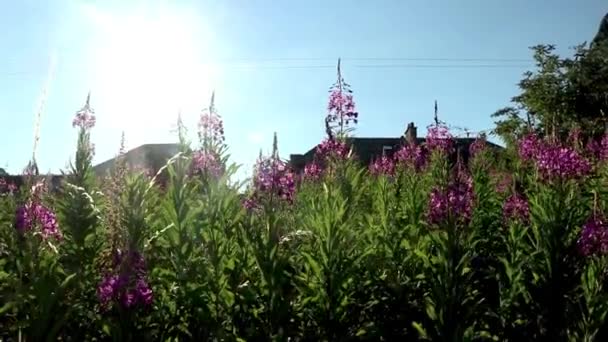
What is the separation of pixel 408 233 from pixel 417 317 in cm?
119

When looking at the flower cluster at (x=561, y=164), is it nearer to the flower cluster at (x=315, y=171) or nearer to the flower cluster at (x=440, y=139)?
the flower cluster at (x=440, y=139)

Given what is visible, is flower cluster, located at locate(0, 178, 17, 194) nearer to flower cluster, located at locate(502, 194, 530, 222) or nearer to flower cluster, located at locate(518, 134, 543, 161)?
flower cluster, located at locate(518, 134, 543, 161)

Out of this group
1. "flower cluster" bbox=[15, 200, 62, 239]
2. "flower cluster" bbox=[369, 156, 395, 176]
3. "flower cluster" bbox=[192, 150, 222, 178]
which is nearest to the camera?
"flower cluster" bbox=[15, 200, 62, 239]

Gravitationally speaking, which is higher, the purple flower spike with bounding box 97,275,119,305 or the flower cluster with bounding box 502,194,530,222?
the flower cluster with bounding box 502,194,530,222

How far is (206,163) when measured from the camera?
628cm

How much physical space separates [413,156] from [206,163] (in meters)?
4.46

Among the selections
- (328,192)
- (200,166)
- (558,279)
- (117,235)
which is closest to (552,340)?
(558,279)

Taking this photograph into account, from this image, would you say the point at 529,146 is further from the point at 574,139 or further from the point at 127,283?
the point at 127,283

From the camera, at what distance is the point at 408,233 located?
700 centimetres

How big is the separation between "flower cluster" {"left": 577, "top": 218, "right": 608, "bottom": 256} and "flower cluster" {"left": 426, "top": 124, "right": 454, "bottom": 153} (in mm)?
2071

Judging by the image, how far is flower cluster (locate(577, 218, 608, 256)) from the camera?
5.43 m

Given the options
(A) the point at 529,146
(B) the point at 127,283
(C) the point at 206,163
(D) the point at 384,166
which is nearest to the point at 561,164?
(A) the point at 529,146

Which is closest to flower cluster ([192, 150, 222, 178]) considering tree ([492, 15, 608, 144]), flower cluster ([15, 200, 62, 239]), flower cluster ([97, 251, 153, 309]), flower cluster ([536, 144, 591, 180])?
flower cluster ([15, 200, 62, 239])

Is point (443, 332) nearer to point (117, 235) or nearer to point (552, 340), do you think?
point (552, 340)
